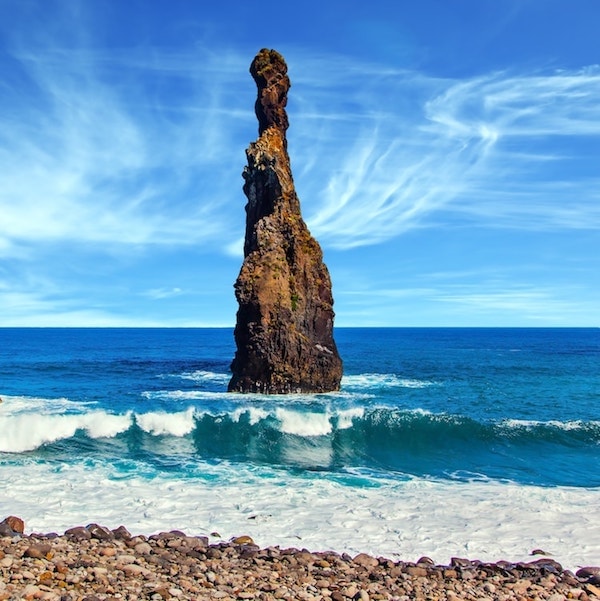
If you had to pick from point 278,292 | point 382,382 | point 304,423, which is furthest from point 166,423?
point 382,382

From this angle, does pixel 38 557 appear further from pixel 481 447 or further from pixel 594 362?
pixel 594 362

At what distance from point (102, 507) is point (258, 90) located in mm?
35752

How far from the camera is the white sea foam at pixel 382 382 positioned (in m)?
44.9

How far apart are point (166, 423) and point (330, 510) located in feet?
45.0

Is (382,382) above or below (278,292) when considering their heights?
below

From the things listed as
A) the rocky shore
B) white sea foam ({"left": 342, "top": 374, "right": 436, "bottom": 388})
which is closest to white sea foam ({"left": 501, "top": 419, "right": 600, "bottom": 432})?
white sea foam ({"left": 342, "top": 374, "right": 436, "bottom": 388})

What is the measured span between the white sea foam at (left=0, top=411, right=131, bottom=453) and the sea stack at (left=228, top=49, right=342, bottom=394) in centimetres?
1168

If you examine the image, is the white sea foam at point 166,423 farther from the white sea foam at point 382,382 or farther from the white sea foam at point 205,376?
the white sea foam at point 382,382

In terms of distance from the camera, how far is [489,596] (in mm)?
9812

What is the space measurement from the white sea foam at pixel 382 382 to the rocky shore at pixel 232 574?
33118mm

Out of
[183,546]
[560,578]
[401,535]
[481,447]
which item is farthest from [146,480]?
[481,447]

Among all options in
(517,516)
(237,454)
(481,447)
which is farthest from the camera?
(481,447)

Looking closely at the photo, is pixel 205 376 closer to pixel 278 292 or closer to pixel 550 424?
pixel 278 292

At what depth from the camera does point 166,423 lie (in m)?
26.9
